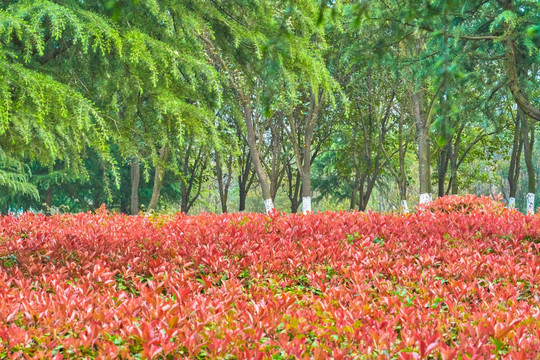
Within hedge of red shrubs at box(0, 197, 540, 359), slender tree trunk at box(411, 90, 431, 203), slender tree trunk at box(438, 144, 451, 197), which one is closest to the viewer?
hedge of red shrubs at box(0, 197, 540, 359)

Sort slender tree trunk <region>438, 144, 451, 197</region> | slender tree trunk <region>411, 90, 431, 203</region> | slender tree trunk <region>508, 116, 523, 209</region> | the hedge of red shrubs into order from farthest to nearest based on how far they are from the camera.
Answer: slender tree trunk <region>438, 144, 451, 197</region> → slender tree trunk <region>508, 116, 523, 209</region> → slender tree trunk <region>411, 90, 431, 203</region> → the hedge of red shrubs

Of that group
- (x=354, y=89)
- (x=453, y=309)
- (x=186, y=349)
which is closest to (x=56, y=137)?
(x=186, y=349)

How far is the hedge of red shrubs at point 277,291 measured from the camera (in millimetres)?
2506

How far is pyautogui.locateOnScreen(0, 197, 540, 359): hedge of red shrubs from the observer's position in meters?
2.51

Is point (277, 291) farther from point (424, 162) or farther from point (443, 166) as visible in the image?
point (443, 166)

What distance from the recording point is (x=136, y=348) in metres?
2.52

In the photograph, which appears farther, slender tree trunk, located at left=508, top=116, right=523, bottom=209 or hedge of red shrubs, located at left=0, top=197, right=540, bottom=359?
slender tree trunk, located at left=508, top=116, right=523, bottom=209

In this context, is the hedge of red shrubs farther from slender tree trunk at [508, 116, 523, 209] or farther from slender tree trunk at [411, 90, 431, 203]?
slender tree trunk at [508, 116, 523, 209]

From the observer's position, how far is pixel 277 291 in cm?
389

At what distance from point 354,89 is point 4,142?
14.2 meters

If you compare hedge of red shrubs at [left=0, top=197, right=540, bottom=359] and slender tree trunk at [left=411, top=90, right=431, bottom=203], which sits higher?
slender tree trunk at [left=411, top=90, right=431, bottom=203]

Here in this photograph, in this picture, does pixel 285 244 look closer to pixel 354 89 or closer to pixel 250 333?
pixel 250 333

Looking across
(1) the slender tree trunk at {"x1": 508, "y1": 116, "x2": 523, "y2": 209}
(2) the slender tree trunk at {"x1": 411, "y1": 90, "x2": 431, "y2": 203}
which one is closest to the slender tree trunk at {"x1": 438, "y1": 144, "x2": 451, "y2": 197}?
(1) the slender tree trunk at {"x1": 508, "y1": 116, "x2": 523, "y2": 209}

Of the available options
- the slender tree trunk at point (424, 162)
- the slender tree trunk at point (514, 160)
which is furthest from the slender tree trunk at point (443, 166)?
the slender tree trunk at point (424, 162)
